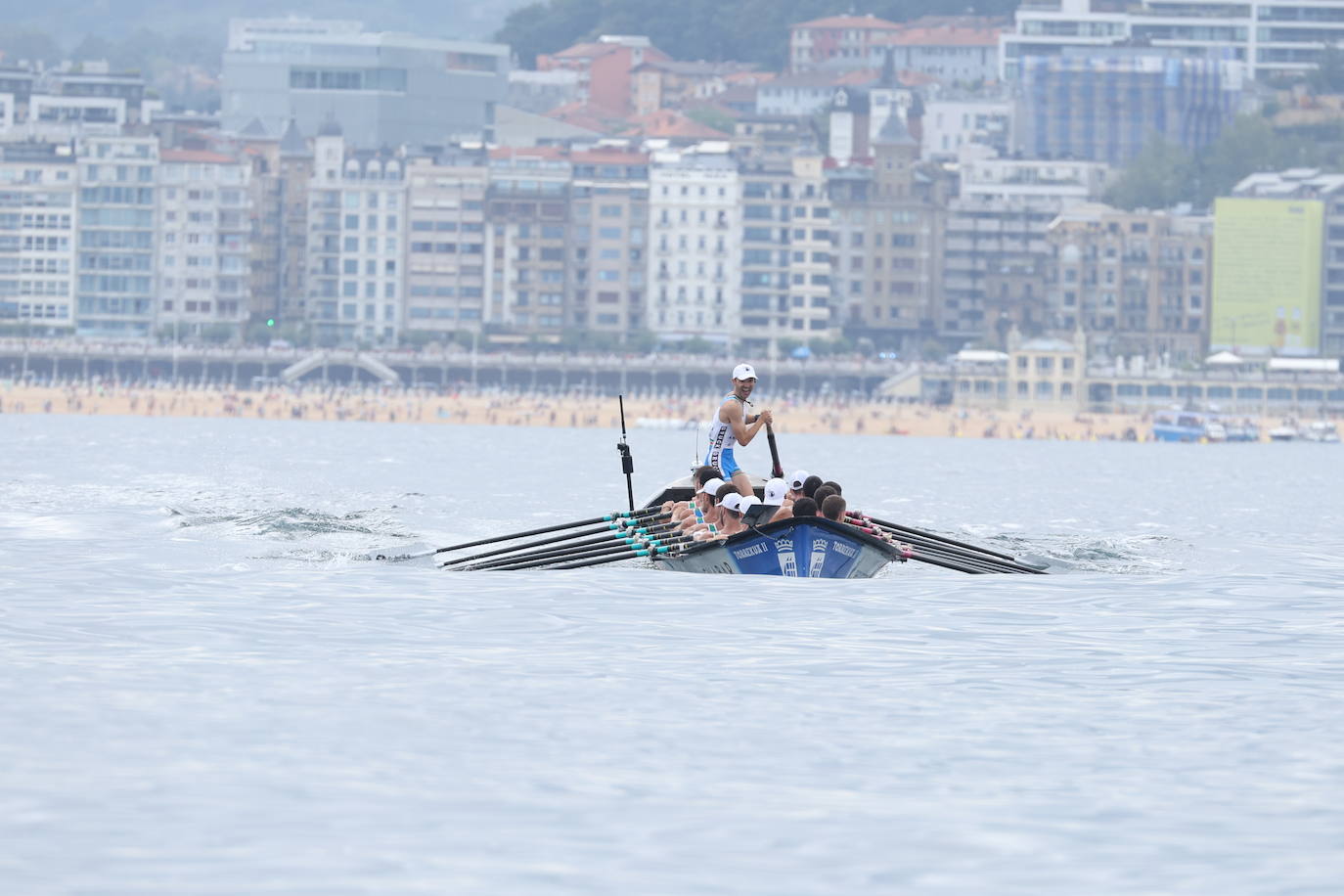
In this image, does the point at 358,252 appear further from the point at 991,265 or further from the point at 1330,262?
the point at 1330,262

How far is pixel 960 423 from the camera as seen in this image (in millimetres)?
162500

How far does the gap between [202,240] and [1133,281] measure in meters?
61.5

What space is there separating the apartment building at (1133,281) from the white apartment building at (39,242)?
6494cm

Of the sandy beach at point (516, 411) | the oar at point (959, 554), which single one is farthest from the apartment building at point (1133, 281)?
the oar at point (959, 554)

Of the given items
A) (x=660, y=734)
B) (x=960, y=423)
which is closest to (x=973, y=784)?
(x=660, y=734)

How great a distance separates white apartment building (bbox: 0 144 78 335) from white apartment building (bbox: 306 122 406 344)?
15.9 metres

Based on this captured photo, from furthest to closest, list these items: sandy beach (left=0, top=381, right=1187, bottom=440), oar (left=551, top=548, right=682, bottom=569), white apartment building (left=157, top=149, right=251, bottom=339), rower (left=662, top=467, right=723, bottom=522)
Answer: white apartment building (left=157, top=149, right=251, bottom=339), sandy beach (left=0, top=381, right=1187, bottom=440), oar (left=551, top=548, right=682, bottom=569), rower (left=662, top=467, right=723, bottom=522)

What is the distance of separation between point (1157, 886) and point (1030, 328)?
7027 inches

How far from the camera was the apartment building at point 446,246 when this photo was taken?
19325cm

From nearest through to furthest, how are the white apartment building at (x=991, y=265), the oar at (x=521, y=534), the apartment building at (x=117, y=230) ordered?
the oar at (x=521, y=534) < the apartment building at (x=117, y=230) < the white apartment building at (x=991, y=265)

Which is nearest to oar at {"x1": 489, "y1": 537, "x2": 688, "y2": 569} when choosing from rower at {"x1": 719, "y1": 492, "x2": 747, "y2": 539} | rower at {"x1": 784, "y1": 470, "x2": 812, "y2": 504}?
rower at {"x1": 719, "y1": 492, "x2": 747, "y2": 539}

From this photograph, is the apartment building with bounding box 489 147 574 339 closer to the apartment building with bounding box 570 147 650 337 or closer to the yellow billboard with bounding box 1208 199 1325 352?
the apartment building with bounding box 570 147 650 337

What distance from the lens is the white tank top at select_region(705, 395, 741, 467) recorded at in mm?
33469

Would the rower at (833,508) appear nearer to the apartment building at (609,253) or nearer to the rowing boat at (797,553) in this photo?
the rowing boat at (797,553)
